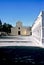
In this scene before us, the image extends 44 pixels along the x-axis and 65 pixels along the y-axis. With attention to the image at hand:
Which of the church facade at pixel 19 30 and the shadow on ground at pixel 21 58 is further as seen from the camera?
the church facade at pixel 19 30

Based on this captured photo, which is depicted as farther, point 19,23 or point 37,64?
point 19,23

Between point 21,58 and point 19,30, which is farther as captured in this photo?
point 19,30

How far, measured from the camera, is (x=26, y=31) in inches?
2717

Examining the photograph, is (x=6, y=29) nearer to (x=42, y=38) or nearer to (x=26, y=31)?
(x=26, y=31)

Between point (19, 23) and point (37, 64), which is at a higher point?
point (19, 23)

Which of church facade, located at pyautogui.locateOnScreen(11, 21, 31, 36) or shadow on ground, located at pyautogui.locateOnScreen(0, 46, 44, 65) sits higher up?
church facade, located at pyautogui.locateOnScreen(11, 21, 31, 36)

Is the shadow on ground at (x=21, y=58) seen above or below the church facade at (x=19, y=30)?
below

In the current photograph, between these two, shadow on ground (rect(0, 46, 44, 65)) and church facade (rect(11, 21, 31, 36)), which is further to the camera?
church facade (rect(11, 21, 31, 36))

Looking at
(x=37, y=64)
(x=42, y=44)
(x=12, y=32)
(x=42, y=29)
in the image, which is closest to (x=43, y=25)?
(x=42, y=29)

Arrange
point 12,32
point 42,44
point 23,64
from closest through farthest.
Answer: point 23,64
point 42,44
point 12,32

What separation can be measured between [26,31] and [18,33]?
333 centimetres

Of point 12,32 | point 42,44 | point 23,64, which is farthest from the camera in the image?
point 12,32

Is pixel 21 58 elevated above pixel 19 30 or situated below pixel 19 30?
below

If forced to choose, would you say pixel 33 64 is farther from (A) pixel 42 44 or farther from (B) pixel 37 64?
(A) pixel 42 44
